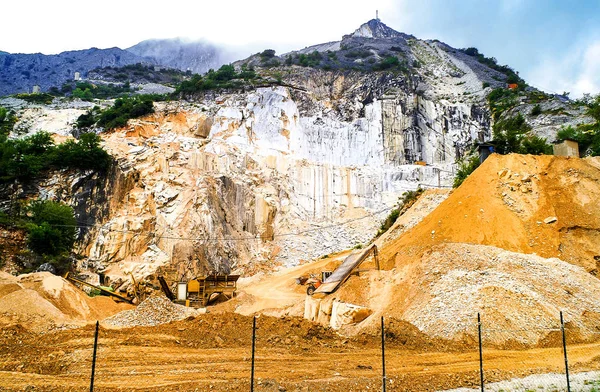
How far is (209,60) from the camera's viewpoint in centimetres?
17925

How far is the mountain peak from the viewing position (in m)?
130

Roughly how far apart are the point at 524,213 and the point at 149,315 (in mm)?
19151

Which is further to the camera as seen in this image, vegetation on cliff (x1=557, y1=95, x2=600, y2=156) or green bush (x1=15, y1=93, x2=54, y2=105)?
green bush (x1=15, y1=93, x2=54, y2=105)

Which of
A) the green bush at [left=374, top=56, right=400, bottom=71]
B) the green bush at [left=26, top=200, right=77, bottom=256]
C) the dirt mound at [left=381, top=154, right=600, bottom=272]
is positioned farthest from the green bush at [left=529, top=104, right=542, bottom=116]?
the green bush at [left=26, top=200, right=77, bottom=256]

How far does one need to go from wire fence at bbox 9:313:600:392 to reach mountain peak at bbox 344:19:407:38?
405 ft

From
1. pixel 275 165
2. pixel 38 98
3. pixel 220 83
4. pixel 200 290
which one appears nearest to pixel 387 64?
pixel 220 83

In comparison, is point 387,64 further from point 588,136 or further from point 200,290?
point 200,290

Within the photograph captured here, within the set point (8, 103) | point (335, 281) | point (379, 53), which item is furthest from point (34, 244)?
point (379, 53)

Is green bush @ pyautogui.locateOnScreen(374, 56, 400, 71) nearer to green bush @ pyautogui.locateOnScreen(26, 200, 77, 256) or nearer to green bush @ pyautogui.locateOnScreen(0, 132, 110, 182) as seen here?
green bush @ pyautogui.locateOnScreen(0, 132, 110, 182)

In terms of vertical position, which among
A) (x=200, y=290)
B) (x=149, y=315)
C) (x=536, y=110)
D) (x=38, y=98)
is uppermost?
(x=38, y=98)

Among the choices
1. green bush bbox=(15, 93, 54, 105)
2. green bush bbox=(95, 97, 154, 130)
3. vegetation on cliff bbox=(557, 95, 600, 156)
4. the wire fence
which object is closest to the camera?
the wire fence

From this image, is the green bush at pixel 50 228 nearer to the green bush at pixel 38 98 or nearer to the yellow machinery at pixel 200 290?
the yellow machinery at pixel 200 290

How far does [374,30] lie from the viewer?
133 m

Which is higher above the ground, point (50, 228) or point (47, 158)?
point (47, 158)
